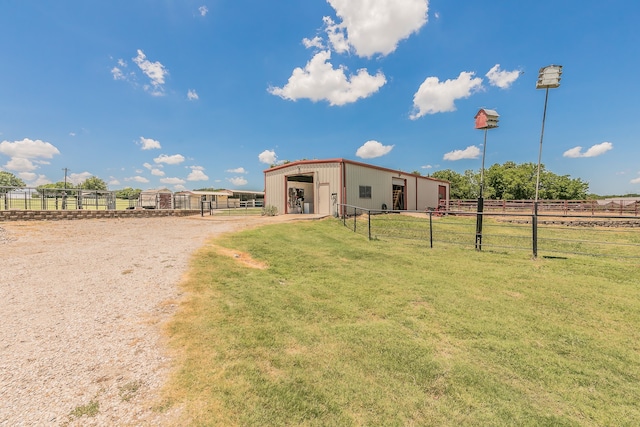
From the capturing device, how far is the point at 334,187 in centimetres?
1631

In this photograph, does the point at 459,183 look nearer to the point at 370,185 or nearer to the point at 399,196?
the point at 399,196

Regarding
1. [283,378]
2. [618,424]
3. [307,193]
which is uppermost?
[307,193]

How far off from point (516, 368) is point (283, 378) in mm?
2281

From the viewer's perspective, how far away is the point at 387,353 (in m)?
2.77

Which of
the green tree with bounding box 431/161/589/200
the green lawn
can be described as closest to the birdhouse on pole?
the green lawn

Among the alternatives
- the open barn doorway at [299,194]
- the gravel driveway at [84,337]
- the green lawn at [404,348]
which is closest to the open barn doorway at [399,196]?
the open barn doorway at [299,194]

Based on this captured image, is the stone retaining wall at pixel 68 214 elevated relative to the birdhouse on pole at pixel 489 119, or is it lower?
lower

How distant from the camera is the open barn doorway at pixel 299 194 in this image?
1898cm

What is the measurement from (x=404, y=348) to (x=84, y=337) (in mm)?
3447

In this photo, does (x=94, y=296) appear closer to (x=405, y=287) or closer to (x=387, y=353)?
(x=387, y=353)

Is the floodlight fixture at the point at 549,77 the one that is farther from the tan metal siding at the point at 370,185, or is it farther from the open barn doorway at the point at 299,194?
the open barn doorway at the point at 299,194

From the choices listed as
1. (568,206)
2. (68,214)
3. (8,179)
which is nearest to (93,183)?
(8,179)

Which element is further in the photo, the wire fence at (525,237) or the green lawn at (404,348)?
the wire fence at (525,237)

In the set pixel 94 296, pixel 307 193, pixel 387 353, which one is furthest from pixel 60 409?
pixel 307 193
